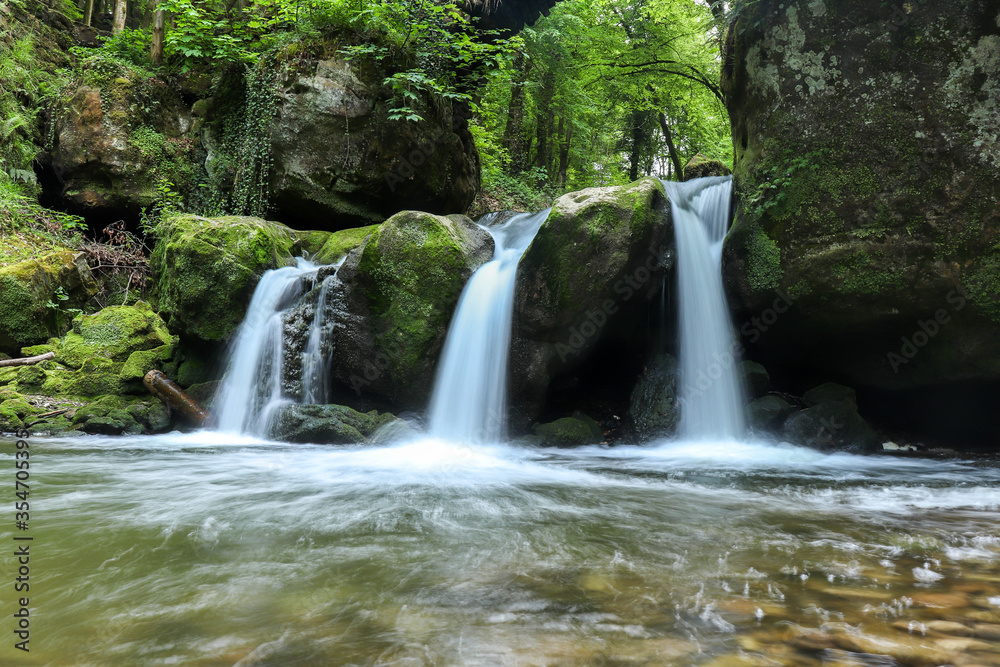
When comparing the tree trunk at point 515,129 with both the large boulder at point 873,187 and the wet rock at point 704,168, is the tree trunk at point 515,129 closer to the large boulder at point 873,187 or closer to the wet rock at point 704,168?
the wet rock at point 704,168

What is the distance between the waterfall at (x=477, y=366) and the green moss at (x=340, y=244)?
2510 millimetres

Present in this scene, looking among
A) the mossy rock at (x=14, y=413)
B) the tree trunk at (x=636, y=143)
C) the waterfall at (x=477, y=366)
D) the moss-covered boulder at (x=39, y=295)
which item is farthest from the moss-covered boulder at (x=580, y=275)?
the tree trunk at (x=636, y=143)

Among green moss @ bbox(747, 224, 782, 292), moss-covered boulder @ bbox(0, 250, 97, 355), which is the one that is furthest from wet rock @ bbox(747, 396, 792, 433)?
moss-covered boulder @ bbox(0, 250, 97, 355)

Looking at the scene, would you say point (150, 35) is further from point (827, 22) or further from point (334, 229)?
point (827, 22)

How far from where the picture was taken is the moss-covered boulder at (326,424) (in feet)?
22.5

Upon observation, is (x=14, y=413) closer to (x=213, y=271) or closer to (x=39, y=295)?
(x=39, y=295)

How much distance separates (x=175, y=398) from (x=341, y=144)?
208 inches

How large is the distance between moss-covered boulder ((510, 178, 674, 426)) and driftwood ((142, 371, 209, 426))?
4.52 meters

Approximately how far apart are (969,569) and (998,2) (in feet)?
21.5

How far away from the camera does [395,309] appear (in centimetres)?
761

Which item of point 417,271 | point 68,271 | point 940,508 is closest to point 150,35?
point 68,271

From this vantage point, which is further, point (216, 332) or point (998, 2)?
point (216, 332)

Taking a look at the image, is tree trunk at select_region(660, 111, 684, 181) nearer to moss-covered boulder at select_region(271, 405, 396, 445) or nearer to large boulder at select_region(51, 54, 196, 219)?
large boulder at select_region(51, 54, 196, 219)

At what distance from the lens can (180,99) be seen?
12.3 metres
